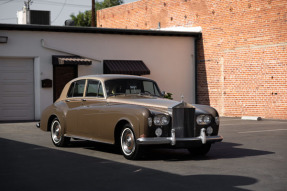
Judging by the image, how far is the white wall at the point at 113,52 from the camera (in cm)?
2203

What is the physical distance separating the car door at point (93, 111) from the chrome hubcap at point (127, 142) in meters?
0.72

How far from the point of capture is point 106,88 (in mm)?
10961

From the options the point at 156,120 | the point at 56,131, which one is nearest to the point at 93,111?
the point at 56,131

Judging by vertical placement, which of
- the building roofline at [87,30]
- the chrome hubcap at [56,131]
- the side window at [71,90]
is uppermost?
the building roofline at [87,30]

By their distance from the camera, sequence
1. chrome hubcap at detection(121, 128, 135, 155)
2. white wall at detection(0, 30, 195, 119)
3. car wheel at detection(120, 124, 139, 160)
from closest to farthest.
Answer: car wheel at detection(120, 124, 139, 160) < chrome hubcap at detection(121, 128, 135, 155) < white wall at detection(0, 30, 195, 119)

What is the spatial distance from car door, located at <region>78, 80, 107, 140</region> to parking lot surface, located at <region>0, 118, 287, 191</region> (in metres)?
0.48

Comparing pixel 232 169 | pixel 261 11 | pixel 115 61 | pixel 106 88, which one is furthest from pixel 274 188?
pixel 115 61

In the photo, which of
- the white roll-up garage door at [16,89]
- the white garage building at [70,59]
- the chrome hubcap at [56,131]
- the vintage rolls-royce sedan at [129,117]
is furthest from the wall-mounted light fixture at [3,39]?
the chrome hubcap at [56,131]

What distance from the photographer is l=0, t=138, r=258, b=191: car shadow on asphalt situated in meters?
7.04

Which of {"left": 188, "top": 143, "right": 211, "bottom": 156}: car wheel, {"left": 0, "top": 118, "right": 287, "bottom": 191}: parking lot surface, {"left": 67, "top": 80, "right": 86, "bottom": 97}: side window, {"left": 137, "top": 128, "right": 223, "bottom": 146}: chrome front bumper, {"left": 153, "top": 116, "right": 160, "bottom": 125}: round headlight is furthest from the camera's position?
{"left": 67, "top": 80, "right": 86, "bottom": 97}: side window

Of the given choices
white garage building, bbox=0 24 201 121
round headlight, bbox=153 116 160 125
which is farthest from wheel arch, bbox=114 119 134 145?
white garage building, bbox=0 24 201 121

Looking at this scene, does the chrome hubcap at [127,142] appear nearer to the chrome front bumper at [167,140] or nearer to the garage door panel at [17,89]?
A: the chrome front bumper at [167,140]

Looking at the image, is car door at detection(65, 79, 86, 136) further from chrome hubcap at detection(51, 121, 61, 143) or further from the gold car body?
chrome hubcap at detection(51, 121, 61, 143)

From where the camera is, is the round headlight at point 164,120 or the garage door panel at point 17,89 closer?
the round headlight at point 164,120
